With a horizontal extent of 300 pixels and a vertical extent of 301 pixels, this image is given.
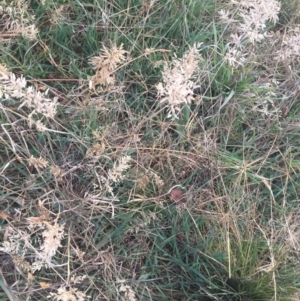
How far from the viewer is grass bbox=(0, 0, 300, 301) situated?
1347mm

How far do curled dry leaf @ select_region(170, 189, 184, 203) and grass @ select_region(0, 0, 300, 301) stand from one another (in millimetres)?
16

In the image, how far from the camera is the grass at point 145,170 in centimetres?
135

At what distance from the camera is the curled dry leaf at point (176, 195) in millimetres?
1463

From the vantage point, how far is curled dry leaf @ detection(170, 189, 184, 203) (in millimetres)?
1463

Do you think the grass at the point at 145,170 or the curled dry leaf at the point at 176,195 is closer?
the grass at the point at 145,170

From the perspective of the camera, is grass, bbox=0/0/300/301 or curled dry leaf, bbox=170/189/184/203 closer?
grass, bbox=0/0/300/301

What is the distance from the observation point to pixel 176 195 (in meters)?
1.47

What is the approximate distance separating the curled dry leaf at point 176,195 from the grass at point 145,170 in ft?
0.05

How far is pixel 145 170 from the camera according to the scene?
1434 millimetres

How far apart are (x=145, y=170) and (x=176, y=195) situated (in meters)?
0.13

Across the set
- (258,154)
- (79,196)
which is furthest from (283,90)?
(79,196)

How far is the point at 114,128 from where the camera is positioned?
1.46 m

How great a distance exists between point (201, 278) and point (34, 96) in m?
0.72

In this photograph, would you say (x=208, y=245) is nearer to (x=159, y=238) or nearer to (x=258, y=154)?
(x=159, y=238)
